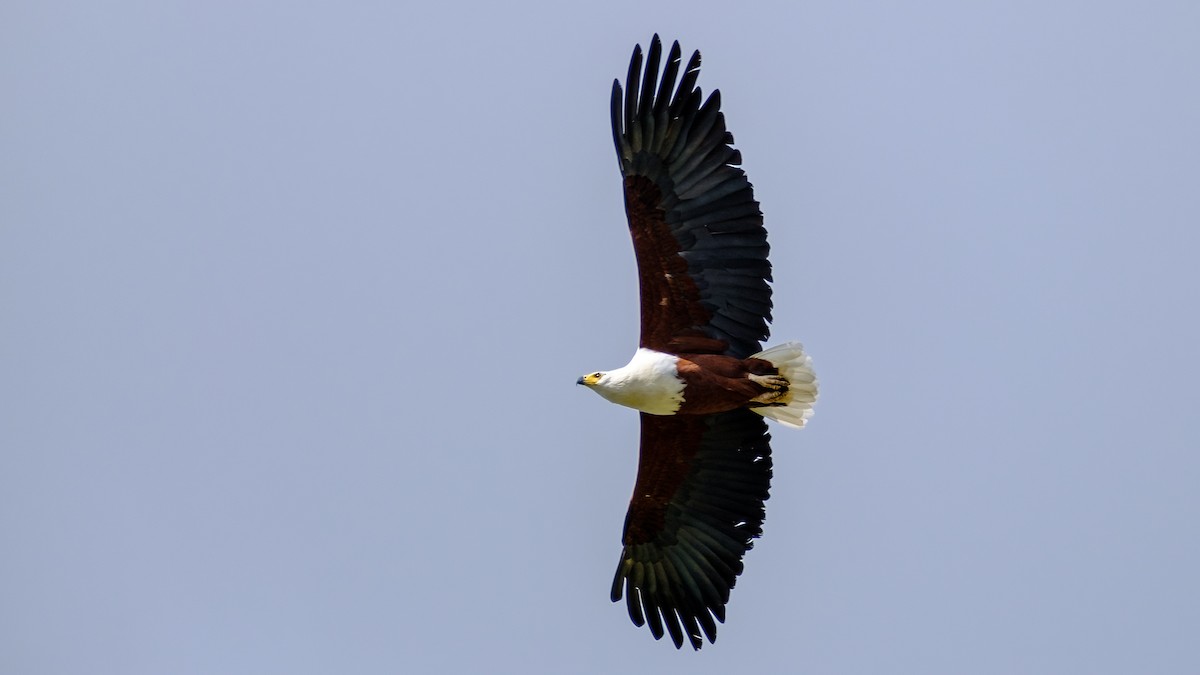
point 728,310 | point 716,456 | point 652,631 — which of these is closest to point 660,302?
point 728,310

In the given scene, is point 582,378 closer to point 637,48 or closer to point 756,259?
point 756,259

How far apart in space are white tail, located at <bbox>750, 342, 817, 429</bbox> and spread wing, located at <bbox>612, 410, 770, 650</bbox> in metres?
0.28

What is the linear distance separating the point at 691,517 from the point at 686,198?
10.2ft

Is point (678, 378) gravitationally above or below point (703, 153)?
below

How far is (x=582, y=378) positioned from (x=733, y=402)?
135 centimetres

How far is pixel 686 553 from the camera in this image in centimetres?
1664

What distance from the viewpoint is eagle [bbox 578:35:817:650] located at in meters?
15.3

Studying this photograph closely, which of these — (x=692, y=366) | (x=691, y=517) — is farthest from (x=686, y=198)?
(x=691, y=517)

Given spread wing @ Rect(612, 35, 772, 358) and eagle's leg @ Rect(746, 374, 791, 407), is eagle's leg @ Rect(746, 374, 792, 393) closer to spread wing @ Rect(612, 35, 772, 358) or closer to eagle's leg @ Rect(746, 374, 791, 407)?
eagle's leg @ Rect(746, 374, 791, 407)

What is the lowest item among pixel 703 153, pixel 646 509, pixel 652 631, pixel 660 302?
pixel 652 631

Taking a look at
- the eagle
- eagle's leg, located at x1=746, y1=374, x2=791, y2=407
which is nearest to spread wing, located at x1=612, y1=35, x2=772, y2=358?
the eagle

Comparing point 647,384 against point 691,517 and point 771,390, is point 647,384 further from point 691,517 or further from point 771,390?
point 691,517

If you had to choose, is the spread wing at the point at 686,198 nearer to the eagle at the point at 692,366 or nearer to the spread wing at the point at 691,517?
the eagle at the point at 692,366

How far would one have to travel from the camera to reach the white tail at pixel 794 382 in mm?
15859
